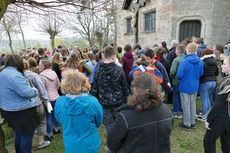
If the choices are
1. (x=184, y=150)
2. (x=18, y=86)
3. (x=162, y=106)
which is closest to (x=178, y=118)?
(x=184, y=150)

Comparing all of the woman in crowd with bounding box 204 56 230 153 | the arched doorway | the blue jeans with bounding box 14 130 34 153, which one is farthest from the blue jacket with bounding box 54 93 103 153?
the arched doorway

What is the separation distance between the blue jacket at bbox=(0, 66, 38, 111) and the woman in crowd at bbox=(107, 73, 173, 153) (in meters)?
1.63

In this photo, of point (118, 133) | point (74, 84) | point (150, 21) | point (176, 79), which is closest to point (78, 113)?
point (74, 84)

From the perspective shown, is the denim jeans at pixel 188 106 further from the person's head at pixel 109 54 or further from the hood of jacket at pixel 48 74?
the hood of jacket at pixel 48 74

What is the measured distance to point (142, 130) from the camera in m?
1.38

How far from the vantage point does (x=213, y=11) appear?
28.2 feet

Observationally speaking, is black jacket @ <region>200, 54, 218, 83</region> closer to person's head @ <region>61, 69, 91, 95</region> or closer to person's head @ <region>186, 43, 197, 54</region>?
person's head @ <region>186, 43, 197, 54</region>

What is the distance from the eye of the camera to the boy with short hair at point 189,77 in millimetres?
3414

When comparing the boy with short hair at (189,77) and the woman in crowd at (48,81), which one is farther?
the boy with short hair at (189,77)

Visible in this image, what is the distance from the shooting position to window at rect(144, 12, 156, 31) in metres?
11.3

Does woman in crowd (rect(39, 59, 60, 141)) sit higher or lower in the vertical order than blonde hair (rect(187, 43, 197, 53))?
lower

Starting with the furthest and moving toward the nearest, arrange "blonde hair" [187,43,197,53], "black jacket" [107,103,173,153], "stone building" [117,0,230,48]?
"stone building" [117,0,230,48] → "blonde hair" [187,43,197,53] → "black jacket" [107,103,173,153]

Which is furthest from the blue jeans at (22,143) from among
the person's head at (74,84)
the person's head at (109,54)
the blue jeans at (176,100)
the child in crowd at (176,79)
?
the blue jeans at (176,100)

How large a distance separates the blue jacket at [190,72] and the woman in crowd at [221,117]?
4.11ft
